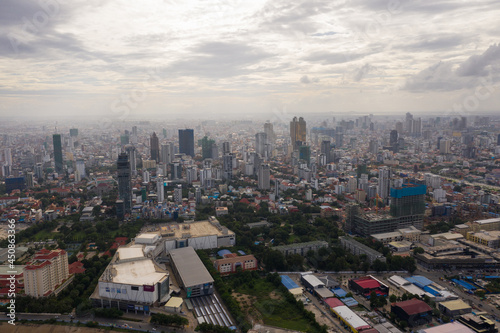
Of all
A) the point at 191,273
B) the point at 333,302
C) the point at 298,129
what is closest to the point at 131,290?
the point at 191,273

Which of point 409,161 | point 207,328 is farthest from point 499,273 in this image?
point 409,161

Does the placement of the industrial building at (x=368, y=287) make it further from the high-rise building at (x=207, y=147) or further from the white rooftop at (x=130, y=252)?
the high-rise building at (x=207, y=147)

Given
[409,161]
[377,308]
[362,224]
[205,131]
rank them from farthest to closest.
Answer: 1. [205,131]
2. [409,161]
3. [362,224]
4. [377,308]

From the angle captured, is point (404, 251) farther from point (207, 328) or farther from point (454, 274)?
point (207, 328)

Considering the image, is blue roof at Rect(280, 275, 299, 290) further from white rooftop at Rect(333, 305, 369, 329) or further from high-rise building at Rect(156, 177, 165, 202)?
high-rise building at Rect(156, 177, 165, 202)

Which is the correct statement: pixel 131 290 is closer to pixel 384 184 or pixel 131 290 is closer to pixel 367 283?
pixel 367 283
